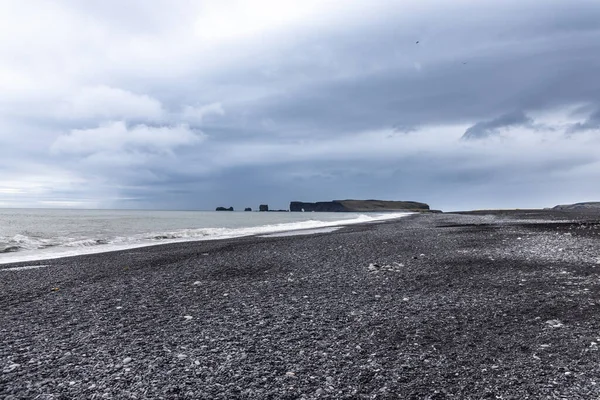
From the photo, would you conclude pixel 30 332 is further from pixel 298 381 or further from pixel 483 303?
pixel 483 303

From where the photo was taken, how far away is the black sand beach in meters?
4.82

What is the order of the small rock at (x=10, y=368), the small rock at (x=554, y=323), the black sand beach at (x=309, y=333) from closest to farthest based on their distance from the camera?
the black sand beach at (x=309, y=333) → the small rock at (x=10, y=368) → the small rock at (x=554, y=323)

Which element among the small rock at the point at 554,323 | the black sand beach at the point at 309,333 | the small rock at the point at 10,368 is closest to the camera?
the black sand beach at the point at 309,333

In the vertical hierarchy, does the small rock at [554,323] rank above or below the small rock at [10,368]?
above

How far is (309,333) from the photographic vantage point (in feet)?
21.9

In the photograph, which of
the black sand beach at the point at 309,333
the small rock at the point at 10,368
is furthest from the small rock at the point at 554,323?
the small rock at the point at 10,368

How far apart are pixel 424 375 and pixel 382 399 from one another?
89 cm

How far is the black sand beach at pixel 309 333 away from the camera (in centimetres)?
482

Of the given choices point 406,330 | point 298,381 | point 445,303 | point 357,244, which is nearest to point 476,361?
point 406,330

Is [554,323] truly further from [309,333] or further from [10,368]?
[10,368]

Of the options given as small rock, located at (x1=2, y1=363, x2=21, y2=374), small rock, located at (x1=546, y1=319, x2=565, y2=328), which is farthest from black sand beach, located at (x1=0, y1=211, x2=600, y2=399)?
small rock, located at (x1=546, y1=319, x2=565, y2=328)

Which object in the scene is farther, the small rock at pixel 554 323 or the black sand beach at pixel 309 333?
the small rock at pixel 554 323

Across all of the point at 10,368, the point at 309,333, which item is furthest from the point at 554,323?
the point at 10,368

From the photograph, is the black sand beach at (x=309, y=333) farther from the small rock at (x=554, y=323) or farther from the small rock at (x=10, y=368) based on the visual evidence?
the small rock at (x=554, y=323)
